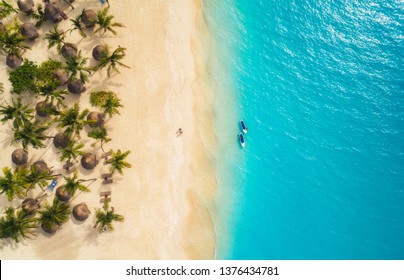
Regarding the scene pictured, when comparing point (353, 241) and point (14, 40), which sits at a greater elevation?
point (14, 40)

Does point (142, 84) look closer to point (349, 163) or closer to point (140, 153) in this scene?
point (140, 153)

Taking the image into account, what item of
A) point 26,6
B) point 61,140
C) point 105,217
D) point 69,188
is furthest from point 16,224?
point 26,6

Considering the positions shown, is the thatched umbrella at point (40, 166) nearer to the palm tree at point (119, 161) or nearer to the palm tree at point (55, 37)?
the palm tree at point (119, 161)

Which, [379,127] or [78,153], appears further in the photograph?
[379,127]

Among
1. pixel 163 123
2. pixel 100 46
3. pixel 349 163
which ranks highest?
pixel 100 46

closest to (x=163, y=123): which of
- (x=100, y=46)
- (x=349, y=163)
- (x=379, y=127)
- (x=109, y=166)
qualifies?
(x=109, y=166)

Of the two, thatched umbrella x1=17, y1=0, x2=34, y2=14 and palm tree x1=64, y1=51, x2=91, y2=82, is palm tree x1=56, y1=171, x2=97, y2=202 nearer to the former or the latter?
palm tree x1=64, y1=51, x2=91, y2=82

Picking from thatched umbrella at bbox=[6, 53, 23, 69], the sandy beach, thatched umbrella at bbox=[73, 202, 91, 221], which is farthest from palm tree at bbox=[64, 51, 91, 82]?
thatched umbrella at bbox=[73, 202, 91, 221]
